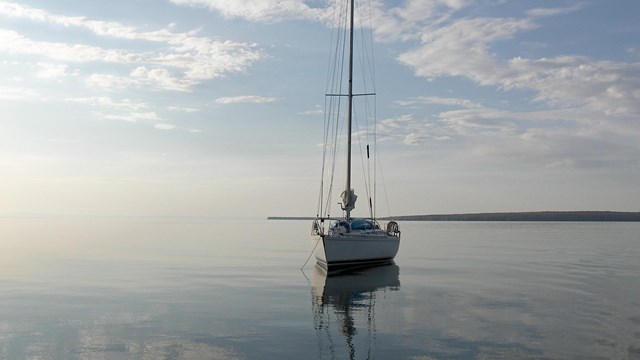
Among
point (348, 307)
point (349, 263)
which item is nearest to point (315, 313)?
point (348, 307)

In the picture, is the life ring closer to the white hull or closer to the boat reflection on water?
the white hull

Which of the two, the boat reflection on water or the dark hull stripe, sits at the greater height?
the dark hull stripe

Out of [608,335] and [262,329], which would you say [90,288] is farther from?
[608,335]

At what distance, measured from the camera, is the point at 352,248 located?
3878 centimetres

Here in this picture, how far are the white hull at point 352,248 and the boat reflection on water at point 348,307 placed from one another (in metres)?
0.73

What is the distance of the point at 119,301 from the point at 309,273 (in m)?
15.7

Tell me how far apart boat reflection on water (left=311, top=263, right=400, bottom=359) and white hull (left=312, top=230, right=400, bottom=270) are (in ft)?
2.39

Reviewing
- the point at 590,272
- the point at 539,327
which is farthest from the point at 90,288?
the point at 590,272

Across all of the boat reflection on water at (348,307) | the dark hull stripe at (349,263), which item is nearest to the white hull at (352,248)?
the dark hull stripe at (349,263)

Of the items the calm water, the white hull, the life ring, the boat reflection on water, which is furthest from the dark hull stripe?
the life ring

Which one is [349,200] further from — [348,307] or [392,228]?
[348,307]

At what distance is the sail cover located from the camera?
4262cm

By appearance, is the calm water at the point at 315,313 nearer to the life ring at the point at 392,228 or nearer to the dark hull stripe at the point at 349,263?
the dark hull stripe at the point at 349,263

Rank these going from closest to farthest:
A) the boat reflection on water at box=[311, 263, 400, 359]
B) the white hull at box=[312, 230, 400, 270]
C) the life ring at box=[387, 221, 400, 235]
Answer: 1. the boat reflection on water at box=[311, 263, 400, 359]
2. the white hull at box=[312, 230, 400, 270]
3. the life ring at box=[387, 221, 400, 235]
